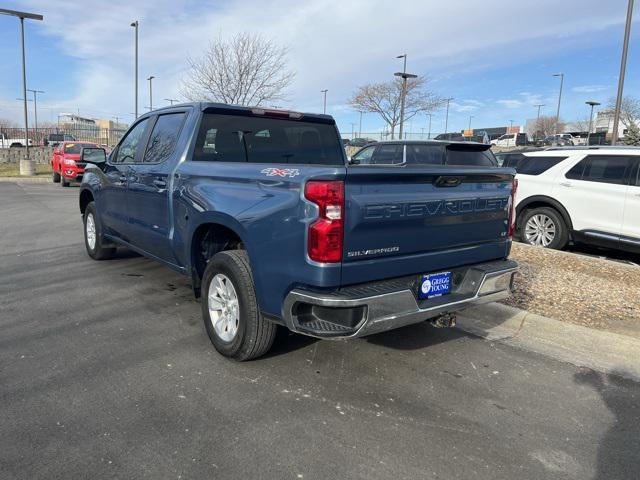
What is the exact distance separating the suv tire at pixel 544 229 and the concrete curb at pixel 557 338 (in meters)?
3.87

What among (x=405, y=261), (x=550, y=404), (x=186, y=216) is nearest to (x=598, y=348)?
(x=550, y=404)

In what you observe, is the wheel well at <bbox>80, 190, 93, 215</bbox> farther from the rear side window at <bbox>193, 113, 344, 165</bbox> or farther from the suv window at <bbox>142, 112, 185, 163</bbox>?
the rear side window at <bbox>193, 113, 344, 165</bbox>

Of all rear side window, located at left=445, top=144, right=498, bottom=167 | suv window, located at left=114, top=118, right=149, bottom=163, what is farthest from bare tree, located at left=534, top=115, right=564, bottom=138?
suv window, located at left=114, top=118, right=149, bottom=163

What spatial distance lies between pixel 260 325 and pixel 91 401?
1175mm

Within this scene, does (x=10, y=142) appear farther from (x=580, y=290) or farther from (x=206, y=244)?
(x=580, y=290)

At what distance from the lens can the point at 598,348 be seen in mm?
4355

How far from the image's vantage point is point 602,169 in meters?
8.05

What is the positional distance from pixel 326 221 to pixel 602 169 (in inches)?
266

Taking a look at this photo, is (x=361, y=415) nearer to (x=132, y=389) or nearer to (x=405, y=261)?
(x=405, y=261)

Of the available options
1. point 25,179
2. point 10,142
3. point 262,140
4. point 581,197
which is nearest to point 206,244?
point 262,140

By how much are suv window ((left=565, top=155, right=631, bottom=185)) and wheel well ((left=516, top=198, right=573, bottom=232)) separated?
0.50 m

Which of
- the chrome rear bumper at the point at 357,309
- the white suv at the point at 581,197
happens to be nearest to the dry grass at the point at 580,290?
the white suv at the point at 581,197

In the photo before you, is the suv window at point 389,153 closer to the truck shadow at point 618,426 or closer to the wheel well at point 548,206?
the wheel well at point 548,206

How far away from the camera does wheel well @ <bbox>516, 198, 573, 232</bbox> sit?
27.2ft
